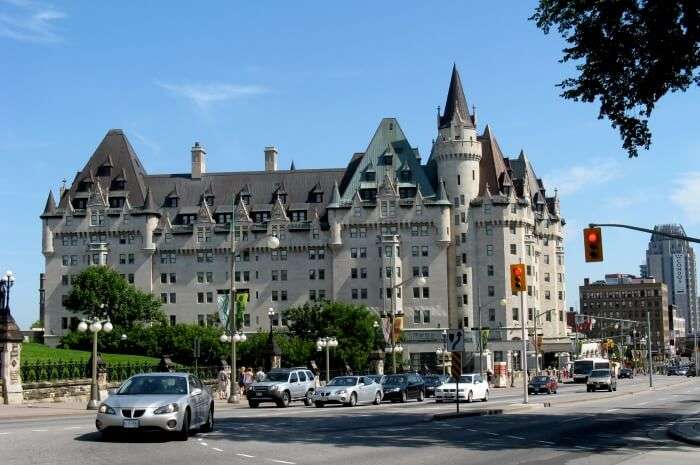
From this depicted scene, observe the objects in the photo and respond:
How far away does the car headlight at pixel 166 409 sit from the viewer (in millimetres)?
21391

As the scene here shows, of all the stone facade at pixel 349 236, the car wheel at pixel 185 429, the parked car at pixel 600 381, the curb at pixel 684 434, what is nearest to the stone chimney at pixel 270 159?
the stone facade at pixel 349 236

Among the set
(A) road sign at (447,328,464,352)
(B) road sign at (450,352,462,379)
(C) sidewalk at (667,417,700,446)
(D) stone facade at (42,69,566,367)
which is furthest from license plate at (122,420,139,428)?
(D) stone facade at (42,69,566,367)

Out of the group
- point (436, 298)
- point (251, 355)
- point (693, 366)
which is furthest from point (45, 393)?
point (693, 366)

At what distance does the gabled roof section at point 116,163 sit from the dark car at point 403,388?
9157cm

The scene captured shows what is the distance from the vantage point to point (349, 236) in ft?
447

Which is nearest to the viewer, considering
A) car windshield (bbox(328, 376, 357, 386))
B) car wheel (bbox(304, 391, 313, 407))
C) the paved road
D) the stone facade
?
the paved road

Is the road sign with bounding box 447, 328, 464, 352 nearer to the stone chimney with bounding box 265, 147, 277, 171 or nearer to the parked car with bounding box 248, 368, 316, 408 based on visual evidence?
the parked car with bounding box 248, 368, 316, 408

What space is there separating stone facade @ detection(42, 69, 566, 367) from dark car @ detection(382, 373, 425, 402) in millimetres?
73897

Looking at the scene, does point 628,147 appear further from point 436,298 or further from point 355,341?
point 436,298

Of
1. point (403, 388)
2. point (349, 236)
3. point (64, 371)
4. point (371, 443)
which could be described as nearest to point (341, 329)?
point (349, 236)

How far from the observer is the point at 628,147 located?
104ft

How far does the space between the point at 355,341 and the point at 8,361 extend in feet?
218

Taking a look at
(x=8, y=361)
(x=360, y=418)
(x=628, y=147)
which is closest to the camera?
(x=628, y=147)

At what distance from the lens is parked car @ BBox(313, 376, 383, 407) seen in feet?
152
